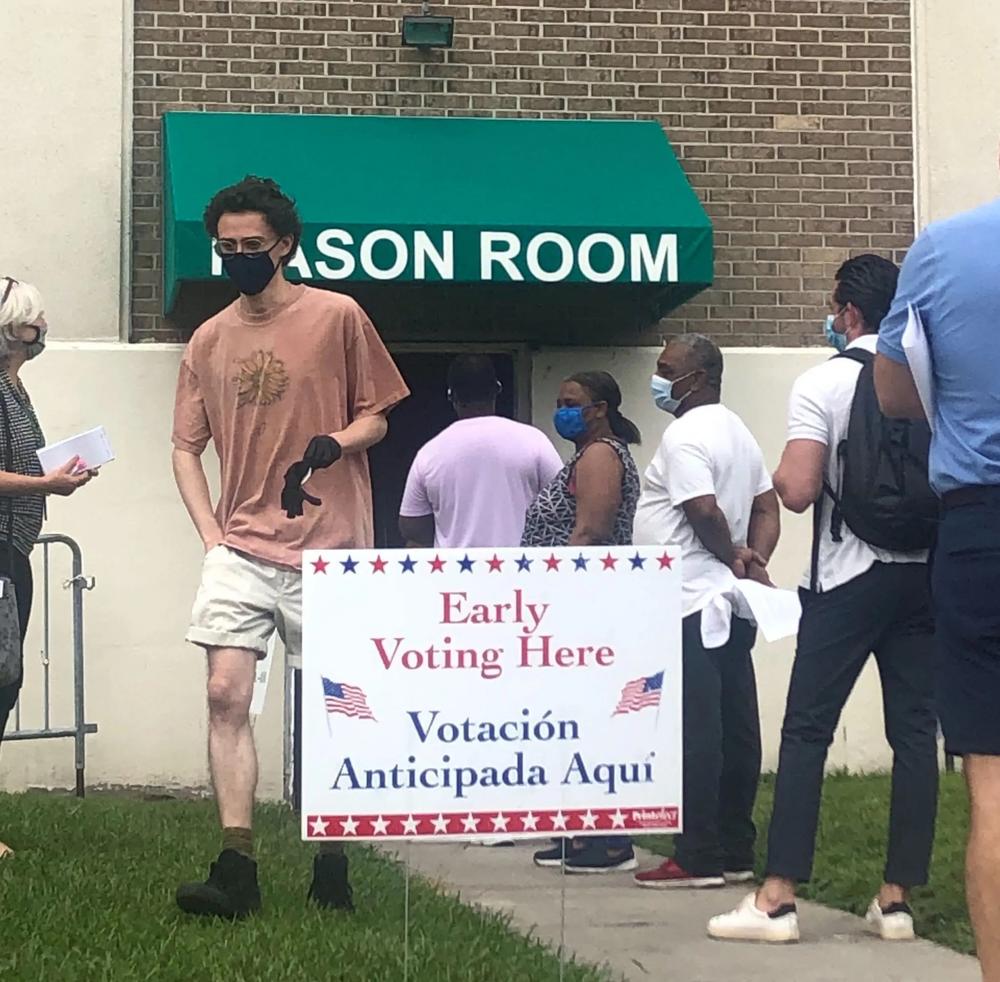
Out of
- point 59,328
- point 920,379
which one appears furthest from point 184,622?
point 920,379

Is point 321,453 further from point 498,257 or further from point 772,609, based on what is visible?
point 498,257

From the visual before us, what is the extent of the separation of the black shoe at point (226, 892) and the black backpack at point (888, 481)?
1939 mm

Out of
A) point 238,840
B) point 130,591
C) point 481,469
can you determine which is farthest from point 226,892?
point 130,591

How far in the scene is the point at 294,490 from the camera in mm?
4945

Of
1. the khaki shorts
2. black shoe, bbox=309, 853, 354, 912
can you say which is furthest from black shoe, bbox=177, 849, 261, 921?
the khaki shorts

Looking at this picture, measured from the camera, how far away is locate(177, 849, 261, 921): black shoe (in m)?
4.79

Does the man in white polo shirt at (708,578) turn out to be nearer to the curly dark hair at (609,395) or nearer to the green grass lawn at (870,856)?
the curly dark hair at (609,395)

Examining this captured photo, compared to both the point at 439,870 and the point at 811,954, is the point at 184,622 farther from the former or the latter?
the point at 811,954

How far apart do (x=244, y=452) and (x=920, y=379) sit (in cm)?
221

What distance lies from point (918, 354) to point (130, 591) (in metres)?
6.13

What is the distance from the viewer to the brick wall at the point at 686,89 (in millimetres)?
9164

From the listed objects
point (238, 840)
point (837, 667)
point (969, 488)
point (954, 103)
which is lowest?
point (238, 840)

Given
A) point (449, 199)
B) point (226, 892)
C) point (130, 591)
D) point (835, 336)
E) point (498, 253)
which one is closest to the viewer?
point (226, 892)

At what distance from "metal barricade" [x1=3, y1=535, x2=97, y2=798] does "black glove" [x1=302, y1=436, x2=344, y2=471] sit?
3817mm
